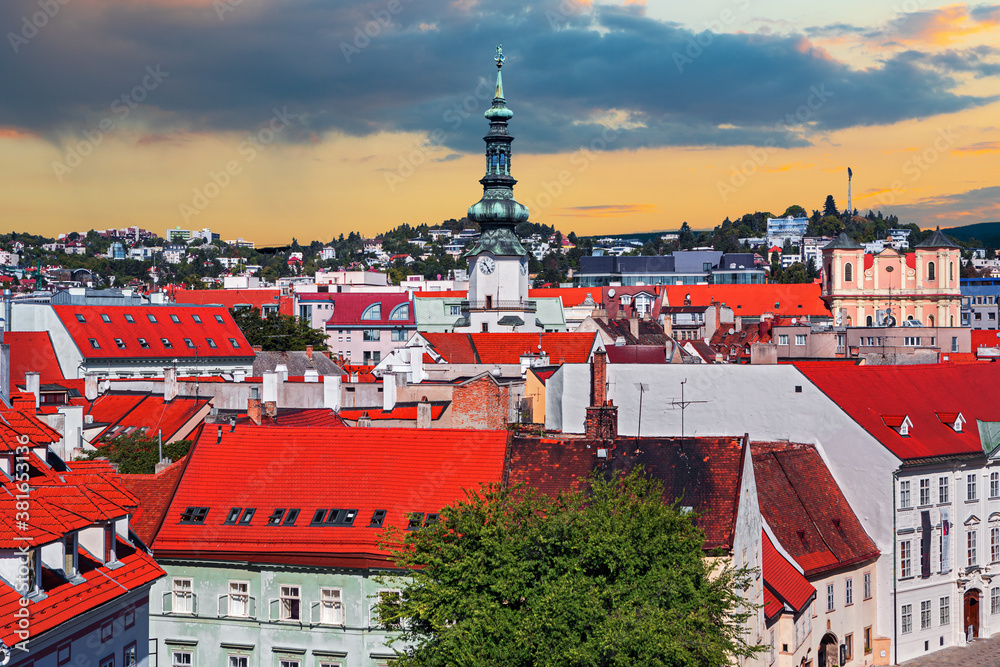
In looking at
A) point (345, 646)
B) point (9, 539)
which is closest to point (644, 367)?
point (345, 646)

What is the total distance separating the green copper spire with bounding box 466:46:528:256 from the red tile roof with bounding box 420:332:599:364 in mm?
24348

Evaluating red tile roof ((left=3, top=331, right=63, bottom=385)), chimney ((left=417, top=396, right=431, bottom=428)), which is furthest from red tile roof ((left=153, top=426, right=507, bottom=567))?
red tile roof ((left=3, top=331, right=63, bottom=385))

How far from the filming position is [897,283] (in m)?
159

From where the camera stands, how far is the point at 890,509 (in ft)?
152

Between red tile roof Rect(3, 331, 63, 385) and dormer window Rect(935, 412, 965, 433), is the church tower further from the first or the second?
dormer window Rect(935, 412, 965, 433)

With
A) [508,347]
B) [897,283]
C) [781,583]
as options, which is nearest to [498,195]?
[508,347]

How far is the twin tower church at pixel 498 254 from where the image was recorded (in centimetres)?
11650

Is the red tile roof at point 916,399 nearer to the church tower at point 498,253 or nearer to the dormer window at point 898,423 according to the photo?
the dormer window at point 898,423

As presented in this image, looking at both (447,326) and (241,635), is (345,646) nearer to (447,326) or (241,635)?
(241,635)

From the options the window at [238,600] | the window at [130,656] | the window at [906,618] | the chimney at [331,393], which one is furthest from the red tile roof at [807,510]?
the chimney at [331,393]

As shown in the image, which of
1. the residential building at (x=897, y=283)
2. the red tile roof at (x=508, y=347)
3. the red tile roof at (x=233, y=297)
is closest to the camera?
the red tile roof at (x=508, y=347)

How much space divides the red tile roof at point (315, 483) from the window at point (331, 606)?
855mm

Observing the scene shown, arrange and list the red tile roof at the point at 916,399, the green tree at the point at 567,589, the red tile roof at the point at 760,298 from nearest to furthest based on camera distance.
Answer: the green tree at the point at 567,589, the red tile roof at the point at 916,399, the red tile roof at the point at 760,298

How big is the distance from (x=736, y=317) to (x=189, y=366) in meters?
101
